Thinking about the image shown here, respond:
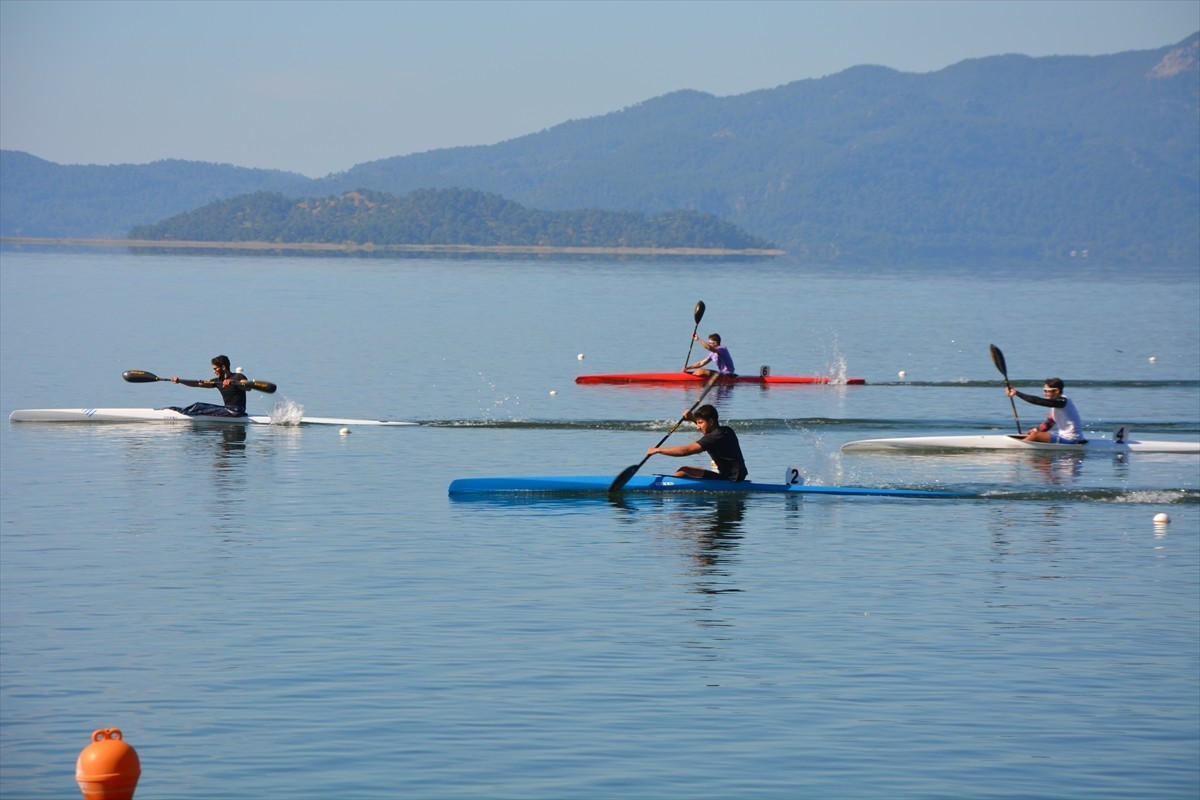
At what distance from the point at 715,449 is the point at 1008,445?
8000mm

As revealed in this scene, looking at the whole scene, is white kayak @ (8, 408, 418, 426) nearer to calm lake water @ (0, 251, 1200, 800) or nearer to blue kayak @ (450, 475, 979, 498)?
calm lake water @ (0, 251, 1200, 800)

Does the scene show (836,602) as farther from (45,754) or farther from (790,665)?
(45,754)

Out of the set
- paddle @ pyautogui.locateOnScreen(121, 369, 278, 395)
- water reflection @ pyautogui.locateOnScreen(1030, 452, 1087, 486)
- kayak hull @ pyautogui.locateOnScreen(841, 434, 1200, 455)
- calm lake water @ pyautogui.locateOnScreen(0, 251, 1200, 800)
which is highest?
paddle @ pyautogui.locateOnScreen(121, 369, 278, 395)

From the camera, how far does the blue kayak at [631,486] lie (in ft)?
79.8

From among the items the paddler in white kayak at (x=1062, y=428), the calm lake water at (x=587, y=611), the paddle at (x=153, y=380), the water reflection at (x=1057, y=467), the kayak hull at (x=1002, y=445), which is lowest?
the calm lake water at (x=587, y=611)

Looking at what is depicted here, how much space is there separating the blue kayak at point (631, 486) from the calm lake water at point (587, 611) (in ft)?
0.60

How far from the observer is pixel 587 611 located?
1738 cm

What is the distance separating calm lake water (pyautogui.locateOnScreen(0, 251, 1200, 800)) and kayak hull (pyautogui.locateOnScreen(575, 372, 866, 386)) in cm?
113

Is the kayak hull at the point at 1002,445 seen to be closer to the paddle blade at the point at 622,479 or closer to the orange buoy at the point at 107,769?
the paddle blade at the point at 622,479

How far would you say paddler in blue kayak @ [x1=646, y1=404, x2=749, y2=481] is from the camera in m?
23.3

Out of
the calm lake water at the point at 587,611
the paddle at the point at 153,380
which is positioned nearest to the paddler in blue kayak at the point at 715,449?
the calm lake water at the point at 587,611

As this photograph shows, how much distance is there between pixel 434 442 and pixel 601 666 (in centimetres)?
1696

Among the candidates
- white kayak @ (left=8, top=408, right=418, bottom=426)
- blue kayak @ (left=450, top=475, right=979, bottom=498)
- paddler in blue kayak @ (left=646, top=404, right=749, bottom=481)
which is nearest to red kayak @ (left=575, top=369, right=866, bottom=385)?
white kayak @ (left=8, top=408, right=418, bottom=426)

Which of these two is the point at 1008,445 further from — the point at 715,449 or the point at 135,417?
the point at 135,417
